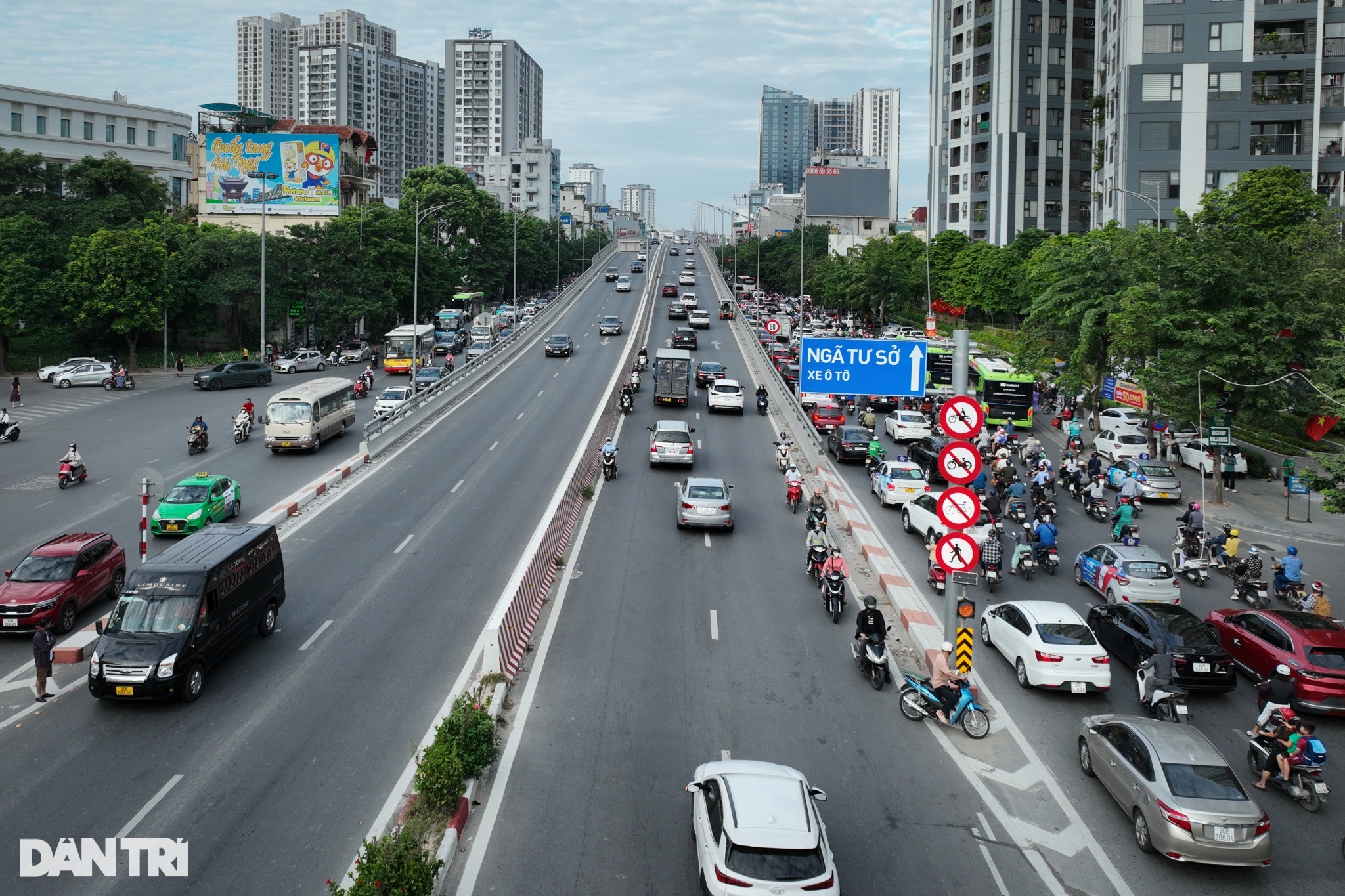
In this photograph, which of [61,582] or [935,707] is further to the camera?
[61,582]

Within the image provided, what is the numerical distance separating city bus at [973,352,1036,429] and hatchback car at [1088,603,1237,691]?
2669 cm

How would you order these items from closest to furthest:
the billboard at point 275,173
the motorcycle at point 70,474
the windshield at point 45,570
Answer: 1. the windshield at point 45,570
2. the motorcycle at point 70,474
3. the billboard at point 275,173

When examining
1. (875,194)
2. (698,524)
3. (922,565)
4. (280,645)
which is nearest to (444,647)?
(280,645)

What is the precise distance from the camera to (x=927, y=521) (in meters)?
28.7

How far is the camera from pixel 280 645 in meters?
19.9

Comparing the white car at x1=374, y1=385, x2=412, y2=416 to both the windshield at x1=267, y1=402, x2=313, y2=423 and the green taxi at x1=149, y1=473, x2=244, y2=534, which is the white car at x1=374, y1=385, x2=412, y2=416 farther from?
the green taxi at x1=149, y1=473, x2=244, y2=534

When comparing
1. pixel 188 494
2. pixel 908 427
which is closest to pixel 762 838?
pixel 188 494

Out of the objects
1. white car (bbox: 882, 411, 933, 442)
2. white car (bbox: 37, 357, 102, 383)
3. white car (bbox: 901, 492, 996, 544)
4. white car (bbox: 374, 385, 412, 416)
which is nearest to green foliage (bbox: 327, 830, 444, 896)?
white car (bbox: 901, 492, 996, 544)

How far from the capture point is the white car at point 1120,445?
4006 centimetres

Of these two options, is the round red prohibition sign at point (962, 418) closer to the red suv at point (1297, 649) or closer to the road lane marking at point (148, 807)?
the red suv at point (1297, 649)

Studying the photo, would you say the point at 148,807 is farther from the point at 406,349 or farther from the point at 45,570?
the point at 406,349

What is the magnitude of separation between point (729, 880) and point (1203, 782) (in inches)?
265

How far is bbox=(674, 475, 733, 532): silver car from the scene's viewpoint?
1123 inches

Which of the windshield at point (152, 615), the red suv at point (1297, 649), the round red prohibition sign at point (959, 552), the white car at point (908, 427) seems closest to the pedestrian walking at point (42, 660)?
the windshield at point (152, 615)
